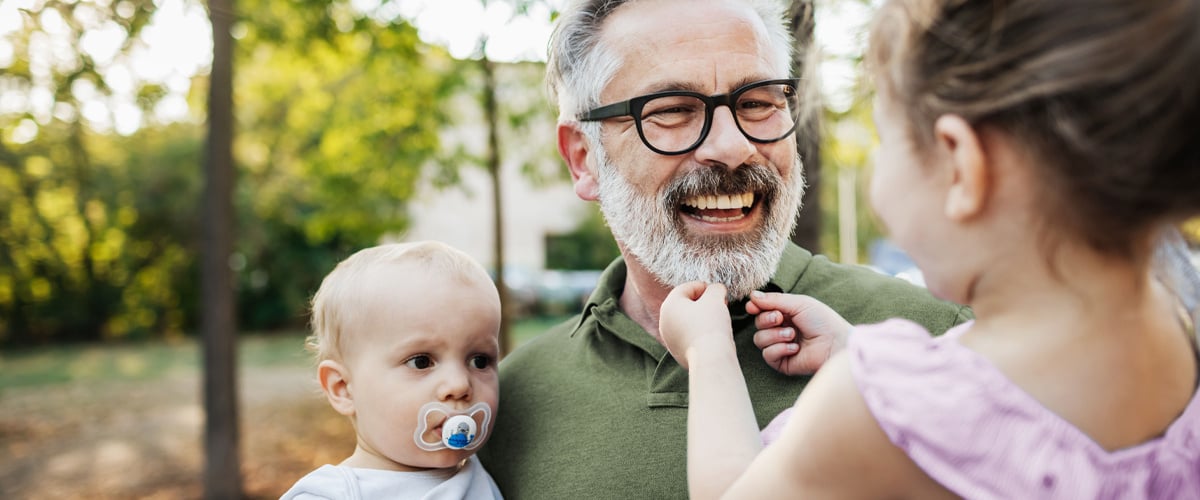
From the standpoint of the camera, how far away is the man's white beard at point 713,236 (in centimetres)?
210

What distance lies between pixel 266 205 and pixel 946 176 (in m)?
22.2

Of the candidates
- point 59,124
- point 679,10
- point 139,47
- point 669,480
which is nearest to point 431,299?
point 669,480

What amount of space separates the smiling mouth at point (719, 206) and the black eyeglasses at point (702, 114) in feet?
0.44

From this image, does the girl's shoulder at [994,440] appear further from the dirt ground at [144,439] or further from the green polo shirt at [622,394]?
the dirt ground at [144,439]

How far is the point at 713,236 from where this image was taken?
7.05 ft

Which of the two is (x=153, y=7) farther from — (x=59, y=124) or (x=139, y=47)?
(x=59, y=124)

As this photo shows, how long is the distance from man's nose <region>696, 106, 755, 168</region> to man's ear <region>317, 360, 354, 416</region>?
964 mm

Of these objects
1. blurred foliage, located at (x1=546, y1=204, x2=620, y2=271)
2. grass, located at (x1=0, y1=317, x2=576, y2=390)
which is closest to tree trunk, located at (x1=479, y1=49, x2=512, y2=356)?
grass, located at (x1=0, y1=317, x2=576, y2=390)

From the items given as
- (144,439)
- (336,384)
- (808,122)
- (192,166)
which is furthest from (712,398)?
(192,166)

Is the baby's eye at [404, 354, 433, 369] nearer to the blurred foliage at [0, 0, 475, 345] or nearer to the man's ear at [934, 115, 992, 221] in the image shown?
the man's ear at [934, 115, 992, 221]

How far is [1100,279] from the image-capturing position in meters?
1.03

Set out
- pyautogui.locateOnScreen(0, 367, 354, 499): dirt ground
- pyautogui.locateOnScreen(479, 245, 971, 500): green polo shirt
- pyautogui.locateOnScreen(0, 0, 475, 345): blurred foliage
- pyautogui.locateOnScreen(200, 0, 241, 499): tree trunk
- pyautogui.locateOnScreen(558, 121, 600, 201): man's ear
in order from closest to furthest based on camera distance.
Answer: pyautogui.locateOnScreen(479, 245, 971, 500): green polo shirt < pyautogui.locateOnScreen(558, 121, 600, 201): man's ear < pyautogui.locateOnScreen(200, 0, 241, 499): tree trunk < pyautogui.locateOnScreen(0, 0, 475, 345): blurred foliage < pyautogui.locateOnScreen(0, 367, 354, 499): dirt ground

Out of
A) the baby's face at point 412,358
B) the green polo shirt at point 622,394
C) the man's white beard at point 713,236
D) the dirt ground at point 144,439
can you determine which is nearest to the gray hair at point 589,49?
the man's white beard at point 713,236

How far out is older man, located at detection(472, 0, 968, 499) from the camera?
199 cm
